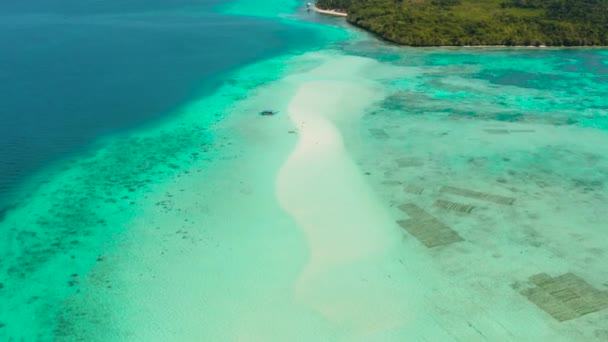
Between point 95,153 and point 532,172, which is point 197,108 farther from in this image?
point 532,172

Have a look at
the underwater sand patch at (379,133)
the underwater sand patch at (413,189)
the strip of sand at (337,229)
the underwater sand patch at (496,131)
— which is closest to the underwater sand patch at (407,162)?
the underwater sand patch at (413,189)

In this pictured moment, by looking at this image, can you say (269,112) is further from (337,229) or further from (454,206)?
(454,206)

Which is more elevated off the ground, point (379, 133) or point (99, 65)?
point (99, 65)

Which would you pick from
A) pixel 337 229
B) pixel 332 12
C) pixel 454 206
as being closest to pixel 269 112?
pixel 337 229

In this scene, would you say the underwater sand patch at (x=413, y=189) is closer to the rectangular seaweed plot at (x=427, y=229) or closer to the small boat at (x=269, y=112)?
the rectangular seaweed plot at (x=427, y=229)

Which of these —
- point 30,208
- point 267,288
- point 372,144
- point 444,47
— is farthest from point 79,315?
point 444,47
